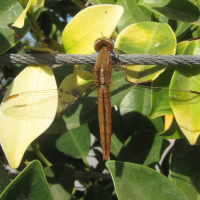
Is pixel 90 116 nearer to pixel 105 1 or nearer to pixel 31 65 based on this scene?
pixel 31 65

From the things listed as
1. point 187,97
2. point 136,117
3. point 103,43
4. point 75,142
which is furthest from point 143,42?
point 75,142

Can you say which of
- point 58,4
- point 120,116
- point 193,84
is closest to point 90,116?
point 120,116

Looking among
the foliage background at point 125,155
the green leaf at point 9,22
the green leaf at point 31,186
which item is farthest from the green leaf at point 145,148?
the green leaf at point 9,22

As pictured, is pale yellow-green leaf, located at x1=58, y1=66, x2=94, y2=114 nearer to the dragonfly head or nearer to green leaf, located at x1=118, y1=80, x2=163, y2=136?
the dragonfly head

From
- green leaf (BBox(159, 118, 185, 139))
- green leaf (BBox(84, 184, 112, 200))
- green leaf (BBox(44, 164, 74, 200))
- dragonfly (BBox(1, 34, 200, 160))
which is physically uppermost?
dragonfly (BBox(1, 34, 200, 160))

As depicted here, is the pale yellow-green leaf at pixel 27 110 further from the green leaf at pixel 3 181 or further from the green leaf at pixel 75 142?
the green leaf at pixel 75 142

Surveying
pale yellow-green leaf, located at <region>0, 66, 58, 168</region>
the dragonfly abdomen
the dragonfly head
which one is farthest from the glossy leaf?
pale yellow-green leaf, located at <region>0, 66, 58, 168</region>
